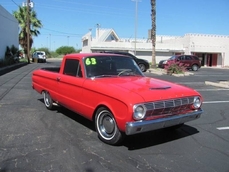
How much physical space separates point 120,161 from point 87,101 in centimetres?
150

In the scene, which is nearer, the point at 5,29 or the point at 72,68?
the point at 72,68

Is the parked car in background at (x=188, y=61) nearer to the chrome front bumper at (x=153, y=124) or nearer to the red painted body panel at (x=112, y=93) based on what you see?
the red painted body panel at (x=112, y=93)

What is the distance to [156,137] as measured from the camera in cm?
502

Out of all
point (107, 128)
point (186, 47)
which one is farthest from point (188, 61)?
point (107, 128)

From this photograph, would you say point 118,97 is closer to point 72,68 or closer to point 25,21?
point 72,68

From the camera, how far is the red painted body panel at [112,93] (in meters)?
4.08

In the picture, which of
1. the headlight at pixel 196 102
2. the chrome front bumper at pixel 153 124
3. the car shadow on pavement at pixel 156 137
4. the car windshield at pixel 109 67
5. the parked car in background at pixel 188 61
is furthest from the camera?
the parked car in background at pixel 188 61

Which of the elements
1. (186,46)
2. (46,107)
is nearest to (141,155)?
(46,107)

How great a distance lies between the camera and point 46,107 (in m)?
7.20

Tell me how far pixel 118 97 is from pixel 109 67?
1.52 meters

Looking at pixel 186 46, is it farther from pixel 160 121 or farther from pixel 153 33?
pixel 160 121

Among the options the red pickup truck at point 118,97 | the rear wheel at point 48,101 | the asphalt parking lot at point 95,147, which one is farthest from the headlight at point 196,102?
the rear wheel at point 48,101

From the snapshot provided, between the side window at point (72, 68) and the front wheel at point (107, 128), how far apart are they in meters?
1.17

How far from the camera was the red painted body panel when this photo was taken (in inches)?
161
